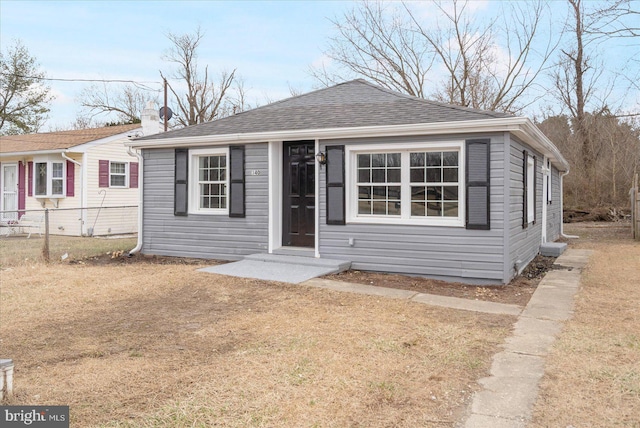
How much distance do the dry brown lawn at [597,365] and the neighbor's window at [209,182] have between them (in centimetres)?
642

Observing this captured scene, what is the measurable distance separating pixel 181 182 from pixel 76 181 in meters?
7.28

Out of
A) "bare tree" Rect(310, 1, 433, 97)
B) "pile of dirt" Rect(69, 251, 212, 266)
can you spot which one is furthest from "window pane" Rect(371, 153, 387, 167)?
"bare tree" Rect(310, 1, 433, 97)

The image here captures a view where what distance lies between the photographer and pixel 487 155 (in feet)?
22.0

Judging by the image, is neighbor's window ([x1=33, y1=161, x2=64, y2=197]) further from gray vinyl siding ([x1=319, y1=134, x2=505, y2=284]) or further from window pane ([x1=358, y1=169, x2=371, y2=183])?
window pane ([x1=358, y1=169, x2=371, y2=183])

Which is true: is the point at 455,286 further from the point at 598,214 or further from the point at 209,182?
the point at 598,214

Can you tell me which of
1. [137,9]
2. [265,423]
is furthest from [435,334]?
[137,9]

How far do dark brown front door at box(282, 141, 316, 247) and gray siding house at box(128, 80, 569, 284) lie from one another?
0.02m

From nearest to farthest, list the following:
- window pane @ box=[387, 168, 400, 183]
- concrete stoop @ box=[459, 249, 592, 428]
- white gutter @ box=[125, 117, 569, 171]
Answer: concrete stoop @ box=[459, 249, 592, 428] < white gutter @ box=[125, 117, 569, 171] < window pane @ box=[387, 168, 400, 183]

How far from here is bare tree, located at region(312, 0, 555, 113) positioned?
20.8 metres

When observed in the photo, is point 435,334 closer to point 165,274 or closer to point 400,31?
point 165,274

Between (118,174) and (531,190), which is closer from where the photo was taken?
(531,190)

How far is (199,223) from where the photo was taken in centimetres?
927

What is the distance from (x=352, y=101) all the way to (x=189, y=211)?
3.99 m

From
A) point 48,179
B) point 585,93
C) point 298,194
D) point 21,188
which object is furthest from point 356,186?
point 585,93
